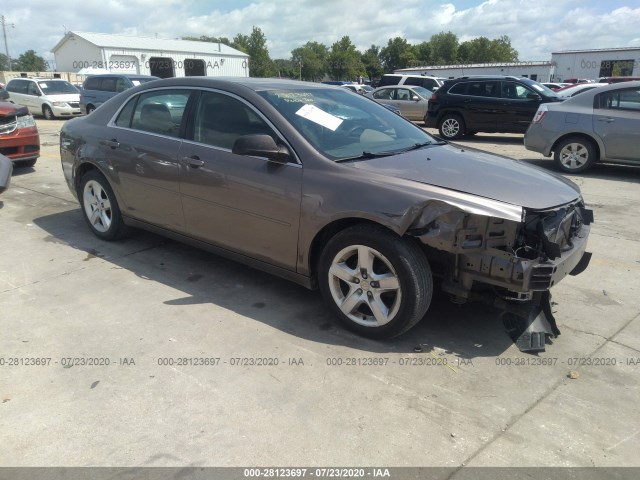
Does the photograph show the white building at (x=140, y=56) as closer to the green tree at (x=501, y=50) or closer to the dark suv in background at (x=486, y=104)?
the dark suv in background at (x=486, y=104)

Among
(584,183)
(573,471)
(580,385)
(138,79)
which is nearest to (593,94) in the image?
(584,183)

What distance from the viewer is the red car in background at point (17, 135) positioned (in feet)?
26.4

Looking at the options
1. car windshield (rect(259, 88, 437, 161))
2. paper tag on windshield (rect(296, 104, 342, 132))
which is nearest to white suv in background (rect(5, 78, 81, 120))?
car windshield (rect(259, 88, 437, 161))

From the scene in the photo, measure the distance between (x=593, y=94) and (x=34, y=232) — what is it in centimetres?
887

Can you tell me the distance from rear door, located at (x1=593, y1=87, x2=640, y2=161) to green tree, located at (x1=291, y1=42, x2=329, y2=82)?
7339 centimetres

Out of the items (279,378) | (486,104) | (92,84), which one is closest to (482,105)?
(486,104)

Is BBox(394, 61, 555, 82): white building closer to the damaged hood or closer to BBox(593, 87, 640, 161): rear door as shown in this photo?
BBox(593, 87, 640, 161): rear door

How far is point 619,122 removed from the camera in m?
8.44

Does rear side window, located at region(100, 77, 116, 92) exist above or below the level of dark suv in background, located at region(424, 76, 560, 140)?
above

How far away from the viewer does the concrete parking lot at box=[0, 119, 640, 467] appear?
2465 millimetres

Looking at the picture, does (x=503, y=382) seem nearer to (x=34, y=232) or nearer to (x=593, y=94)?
(x=34, y=232)

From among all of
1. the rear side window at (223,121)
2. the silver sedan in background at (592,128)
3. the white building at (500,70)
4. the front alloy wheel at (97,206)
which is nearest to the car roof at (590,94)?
the silver sedan in background at (592,128)

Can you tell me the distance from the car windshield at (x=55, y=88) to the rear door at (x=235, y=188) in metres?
18.6

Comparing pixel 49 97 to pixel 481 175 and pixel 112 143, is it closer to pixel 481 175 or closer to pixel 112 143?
pixel 112 143
